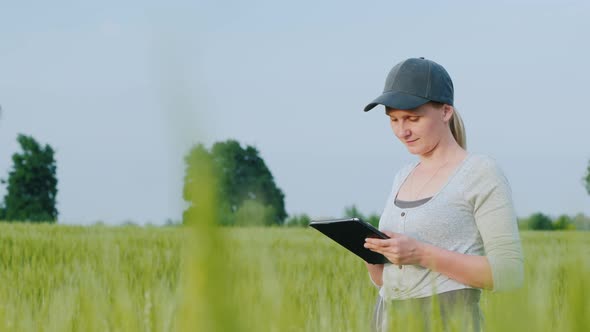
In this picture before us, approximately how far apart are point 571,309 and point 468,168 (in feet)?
5.22

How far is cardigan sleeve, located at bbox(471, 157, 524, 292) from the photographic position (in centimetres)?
177

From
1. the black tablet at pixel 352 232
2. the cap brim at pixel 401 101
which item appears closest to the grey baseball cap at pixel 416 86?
the cap brim at pixel 401 101

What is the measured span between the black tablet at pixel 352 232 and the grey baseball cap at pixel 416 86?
0.38 metres

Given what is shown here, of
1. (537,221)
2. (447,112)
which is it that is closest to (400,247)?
(447,112)

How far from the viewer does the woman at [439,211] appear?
1777 millimetres

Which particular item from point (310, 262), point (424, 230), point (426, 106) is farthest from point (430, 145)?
point (310, 262)

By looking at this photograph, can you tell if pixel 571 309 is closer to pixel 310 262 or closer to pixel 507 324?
pixel 507 324

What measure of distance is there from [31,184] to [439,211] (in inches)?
1328

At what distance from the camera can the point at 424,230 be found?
1.92 meters

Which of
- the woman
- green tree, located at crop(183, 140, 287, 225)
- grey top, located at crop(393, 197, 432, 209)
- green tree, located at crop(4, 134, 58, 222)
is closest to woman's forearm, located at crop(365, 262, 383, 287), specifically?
the woman

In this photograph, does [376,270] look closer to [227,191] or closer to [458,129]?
[458,129]

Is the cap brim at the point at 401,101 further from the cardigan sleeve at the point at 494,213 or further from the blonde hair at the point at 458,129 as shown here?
the cardigan sleeve at the point at 494,213

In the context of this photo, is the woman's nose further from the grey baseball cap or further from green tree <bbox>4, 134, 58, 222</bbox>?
green tree <bbox>4, 134, 58, 222</bbox>

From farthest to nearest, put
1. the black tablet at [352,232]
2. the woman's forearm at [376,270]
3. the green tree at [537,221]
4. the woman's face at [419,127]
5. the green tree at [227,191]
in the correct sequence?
the woman's forearm at [376,270], the woman's face at [419,127], the black tablet at [352,232], the green tree at [537,221], the green tree at [227,191]
